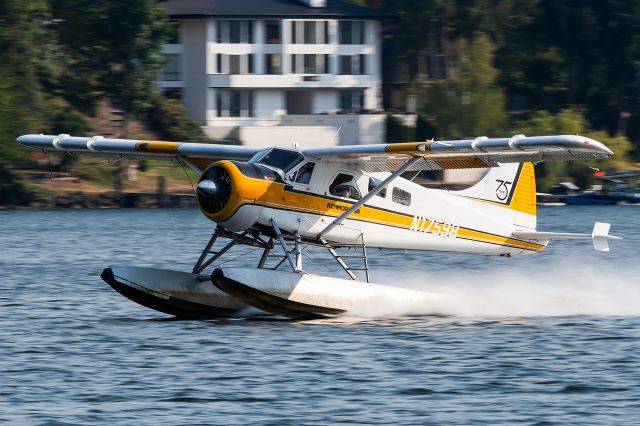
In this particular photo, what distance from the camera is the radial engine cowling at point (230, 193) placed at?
1606 cm

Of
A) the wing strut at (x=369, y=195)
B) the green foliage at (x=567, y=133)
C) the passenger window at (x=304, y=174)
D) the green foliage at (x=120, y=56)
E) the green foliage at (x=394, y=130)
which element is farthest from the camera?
the green foliage at (x=394, y=130)

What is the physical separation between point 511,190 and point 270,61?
157 feet

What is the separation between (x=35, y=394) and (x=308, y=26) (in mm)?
56067

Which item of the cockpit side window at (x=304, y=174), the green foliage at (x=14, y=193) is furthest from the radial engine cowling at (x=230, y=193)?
the green foliage at (x=14, y=193)

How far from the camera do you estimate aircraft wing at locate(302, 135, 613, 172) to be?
15.8 metres

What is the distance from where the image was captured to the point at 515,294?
69.3ft

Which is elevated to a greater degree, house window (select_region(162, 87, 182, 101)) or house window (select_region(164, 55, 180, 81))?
house window (select_region(164, 55, 180, 81))

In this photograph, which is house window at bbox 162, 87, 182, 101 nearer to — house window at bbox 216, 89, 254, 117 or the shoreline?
house window at bbox 216, 89, 254, 117

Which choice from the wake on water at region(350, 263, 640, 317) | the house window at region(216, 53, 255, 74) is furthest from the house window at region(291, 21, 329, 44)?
the wake on water at region(350, 263, 640, 317)

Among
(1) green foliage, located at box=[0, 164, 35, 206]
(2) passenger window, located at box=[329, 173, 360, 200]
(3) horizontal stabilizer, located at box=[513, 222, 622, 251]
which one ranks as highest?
(2) passenger window, located at box=[329, 173, 360, 200]

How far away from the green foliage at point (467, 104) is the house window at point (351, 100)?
439cm

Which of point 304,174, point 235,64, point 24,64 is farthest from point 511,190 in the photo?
point 235,64

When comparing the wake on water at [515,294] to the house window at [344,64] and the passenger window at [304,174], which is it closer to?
the passenger window at [304,174]

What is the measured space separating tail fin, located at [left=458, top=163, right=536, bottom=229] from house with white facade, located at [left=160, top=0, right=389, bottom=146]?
4323cm
